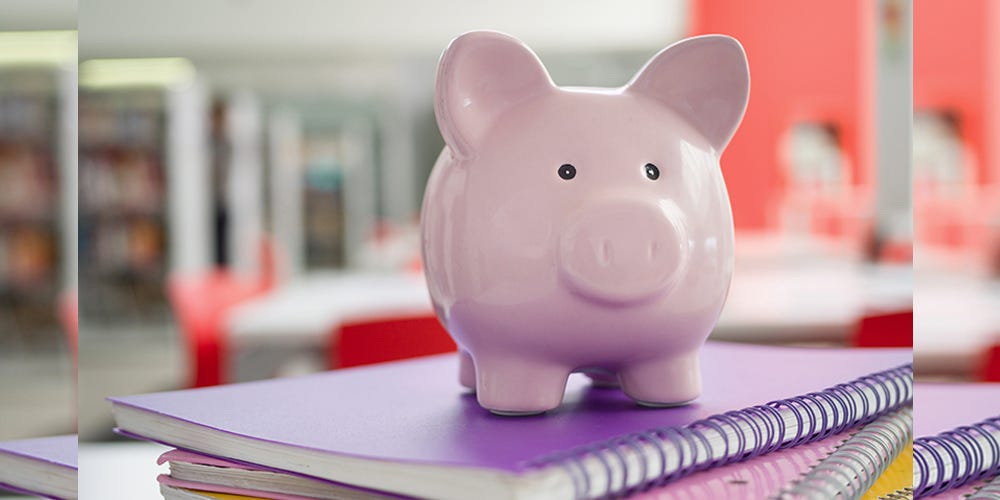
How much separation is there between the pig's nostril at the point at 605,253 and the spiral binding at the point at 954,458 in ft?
0.66

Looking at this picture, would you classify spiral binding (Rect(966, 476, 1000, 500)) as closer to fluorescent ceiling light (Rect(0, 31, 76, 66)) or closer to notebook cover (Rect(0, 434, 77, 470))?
notebook cover (Rect(0, 434, 77, 470))

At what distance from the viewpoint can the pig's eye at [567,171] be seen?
55 centimetres

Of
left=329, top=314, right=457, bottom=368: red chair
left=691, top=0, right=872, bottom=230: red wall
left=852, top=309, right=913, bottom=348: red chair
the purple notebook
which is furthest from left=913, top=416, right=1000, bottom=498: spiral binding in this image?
left=691, top=0, right=872, bottom=230: red wall

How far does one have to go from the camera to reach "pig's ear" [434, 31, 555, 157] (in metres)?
0.57

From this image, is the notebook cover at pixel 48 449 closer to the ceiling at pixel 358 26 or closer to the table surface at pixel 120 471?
the table surface at pixel 120 471

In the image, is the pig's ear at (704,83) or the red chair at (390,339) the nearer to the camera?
the pig's ear at (704,83)

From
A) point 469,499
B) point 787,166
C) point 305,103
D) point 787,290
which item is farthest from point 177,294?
point 787,166

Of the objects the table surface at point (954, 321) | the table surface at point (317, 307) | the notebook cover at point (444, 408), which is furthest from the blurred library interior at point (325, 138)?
the notebook cover at point (444, 408)

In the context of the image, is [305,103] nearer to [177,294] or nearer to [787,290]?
[177,294]

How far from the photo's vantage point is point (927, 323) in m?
2.01

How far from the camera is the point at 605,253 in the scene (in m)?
0.52

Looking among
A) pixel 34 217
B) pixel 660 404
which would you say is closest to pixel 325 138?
pixel 34 217

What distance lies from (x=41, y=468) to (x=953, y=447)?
54 centimetres

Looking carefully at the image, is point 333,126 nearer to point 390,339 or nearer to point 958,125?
point 958,125
